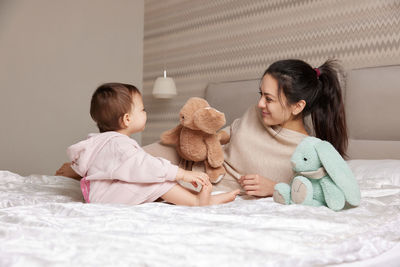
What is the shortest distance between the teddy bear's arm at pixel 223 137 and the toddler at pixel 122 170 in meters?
0.45

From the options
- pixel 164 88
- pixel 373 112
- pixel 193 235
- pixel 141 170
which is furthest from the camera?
pixel 164 88

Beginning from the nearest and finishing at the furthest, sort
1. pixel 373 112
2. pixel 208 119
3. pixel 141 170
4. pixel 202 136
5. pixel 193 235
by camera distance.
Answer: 1. pixel 193 235
2. pixel 141 170
3. pixel 208 119
4. pixel 202 136
5. pixel 373 112

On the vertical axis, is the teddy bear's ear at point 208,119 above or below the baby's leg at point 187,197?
above

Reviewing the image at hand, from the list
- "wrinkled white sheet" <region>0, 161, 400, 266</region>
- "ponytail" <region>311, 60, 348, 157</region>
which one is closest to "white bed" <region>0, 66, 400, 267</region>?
"wrinkled white sheet" <region>0, 161, 400, 266</region>

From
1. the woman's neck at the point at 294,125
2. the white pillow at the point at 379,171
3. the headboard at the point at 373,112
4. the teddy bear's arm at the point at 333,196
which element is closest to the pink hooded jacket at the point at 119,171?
the teddy bear's arm at the point at 333,196

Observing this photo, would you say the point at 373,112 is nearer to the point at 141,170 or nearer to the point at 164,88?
the point at 141,170

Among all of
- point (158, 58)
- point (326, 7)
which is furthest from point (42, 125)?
point (326, 7)

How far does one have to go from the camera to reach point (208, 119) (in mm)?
1660

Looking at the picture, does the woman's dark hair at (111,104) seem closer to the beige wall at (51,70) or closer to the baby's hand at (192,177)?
the baby's hand at (192,177)

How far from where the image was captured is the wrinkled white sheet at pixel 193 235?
0.71 m

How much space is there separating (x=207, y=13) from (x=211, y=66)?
461mm

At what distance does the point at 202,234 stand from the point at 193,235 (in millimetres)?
19

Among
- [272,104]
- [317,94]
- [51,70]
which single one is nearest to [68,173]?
[272,104]

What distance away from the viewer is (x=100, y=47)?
3.77 meters
